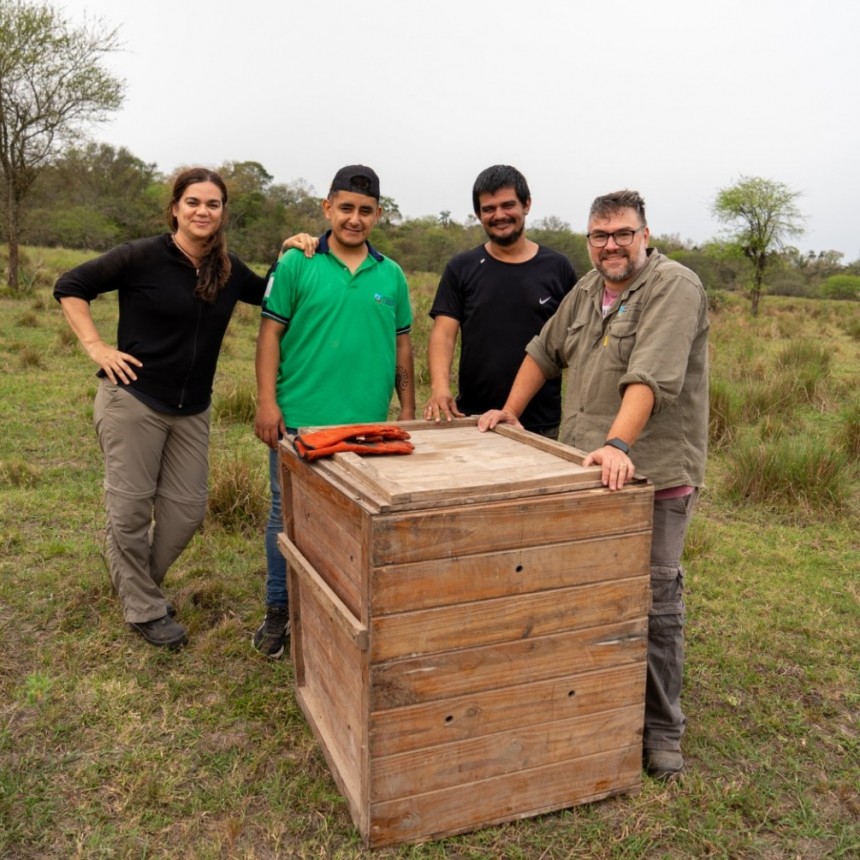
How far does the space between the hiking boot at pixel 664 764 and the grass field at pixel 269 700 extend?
0.21 feet

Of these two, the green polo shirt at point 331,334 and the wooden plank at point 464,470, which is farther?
the green polo shirt at point 331,334

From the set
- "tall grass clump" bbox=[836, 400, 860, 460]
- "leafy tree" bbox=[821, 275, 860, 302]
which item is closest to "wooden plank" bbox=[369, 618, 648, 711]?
"tall grass clump" bbox=[836, 400, 860, 460]

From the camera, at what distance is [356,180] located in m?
3.24

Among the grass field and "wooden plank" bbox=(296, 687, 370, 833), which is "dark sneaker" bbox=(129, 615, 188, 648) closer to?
the grass field

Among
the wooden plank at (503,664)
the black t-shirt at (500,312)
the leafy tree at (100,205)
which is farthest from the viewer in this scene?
the leafy tree at (100,205)

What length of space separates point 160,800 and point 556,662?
4.49 ft

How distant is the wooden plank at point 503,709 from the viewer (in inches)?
92.0

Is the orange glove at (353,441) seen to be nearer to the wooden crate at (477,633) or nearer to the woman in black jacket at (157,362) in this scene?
the wooden crate at (477,633)

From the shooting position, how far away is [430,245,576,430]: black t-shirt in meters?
3.54

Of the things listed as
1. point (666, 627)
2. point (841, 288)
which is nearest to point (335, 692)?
point (666, 627)

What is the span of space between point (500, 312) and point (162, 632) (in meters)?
2.05

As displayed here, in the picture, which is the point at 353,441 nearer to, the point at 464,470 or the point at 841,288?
the point at 464,470

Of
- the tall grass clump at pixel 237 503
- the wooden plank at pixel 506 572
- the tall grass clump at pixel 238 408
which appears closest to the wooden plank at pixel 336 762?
the wooden plank at pixel 506 572

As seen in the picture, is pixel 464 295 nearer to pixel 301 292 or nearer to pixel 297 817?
pixel 301 292
